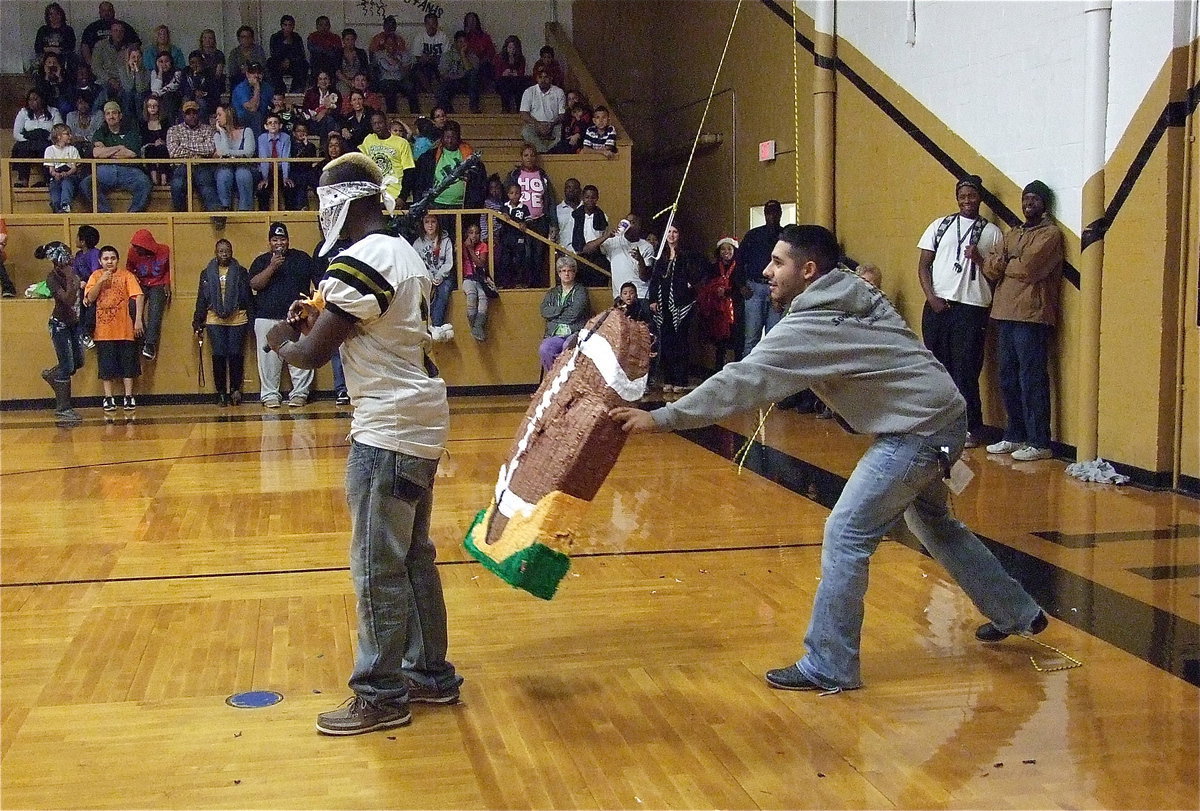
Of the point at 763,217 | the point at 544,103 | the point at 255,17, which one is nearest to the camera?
the point at 763,217

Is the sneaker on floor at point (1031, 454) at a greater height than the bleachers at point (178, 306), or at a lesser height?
lesser

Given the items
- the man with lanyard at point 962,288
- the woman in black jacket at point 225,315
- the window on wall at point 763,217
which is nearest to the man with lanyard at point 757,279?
the window on wall at point 763,217

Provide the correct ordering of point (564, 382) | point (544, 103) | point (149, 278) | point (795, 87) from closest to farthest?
1. point (564, 382)
2. point (795, 87)
3. point (149, 278)
4. point (544, 103)

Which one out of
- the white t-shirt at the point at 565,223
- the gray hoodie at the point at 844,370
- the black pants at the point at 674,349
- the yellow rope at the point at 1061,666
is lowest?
the yellow rope at the point at 1061,666

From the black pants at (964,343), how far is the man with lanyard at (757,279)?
2417mm

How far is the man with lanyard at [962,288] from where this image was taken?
8992 millimetres

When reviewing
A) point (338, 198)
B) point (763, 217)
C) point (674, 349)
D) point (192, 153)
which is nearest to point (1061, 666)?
point (338, 198)

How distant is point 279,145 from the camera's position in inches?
533

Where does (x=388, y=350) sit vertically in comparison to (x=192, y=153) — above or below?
below

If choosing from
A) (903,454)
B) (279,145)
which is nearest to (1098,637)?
(903,454)

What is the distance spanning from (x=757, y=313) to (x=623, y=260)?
1645 millimetres

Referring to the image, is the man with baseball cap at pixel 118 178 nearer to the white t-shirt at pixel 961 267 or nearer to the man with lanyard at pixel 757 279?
the man with lanyard at pixel 757 279

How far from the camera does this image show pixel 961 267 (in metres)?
9.04

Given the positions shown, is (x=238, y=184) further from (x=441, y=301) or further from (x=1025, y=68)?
(x=1025, y=68)
